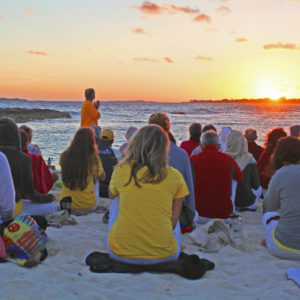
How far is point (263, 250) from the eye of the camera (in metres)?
4.19

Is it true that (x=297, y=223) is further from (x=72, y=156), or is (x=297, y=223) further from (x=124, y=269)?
(x=72, y=156)

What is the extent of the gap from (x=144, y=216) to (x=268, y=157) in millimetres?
3441

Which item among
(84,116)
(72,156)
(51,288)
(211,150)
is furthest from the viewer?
(84,116)

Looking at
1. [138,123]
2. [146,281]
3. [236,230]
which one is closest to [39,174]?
[146,281]

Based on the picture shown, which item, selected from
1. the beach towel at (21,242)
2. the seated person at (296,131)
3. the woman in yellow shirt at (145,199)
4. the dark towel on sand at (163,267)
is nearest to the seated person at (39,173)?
the beach towel at (21,242)

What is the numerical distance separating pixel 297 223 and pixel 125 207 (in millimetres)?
1725

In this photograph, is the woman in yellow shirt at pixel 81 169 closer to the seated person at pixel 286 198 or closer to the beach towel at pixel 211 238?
the beach towel at pixel 211 238

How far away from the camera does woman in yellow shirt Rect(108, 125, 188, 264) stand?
316cm

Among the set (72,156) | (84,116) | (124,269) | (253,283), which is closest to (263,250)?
(253,283)

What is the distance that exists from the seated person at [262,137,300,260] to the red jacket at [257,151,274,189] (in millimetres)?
2145

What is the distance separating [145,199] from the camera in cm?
317

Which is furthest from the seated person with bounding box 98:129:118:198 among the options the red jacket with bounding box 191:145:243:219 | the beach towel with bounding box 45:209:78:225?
the red jacket with bounding box 191:145:243:219

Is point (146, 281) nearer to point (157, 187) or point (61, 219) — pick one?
point (157, 187)

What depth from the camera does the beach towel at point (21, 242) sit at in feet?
11.6
